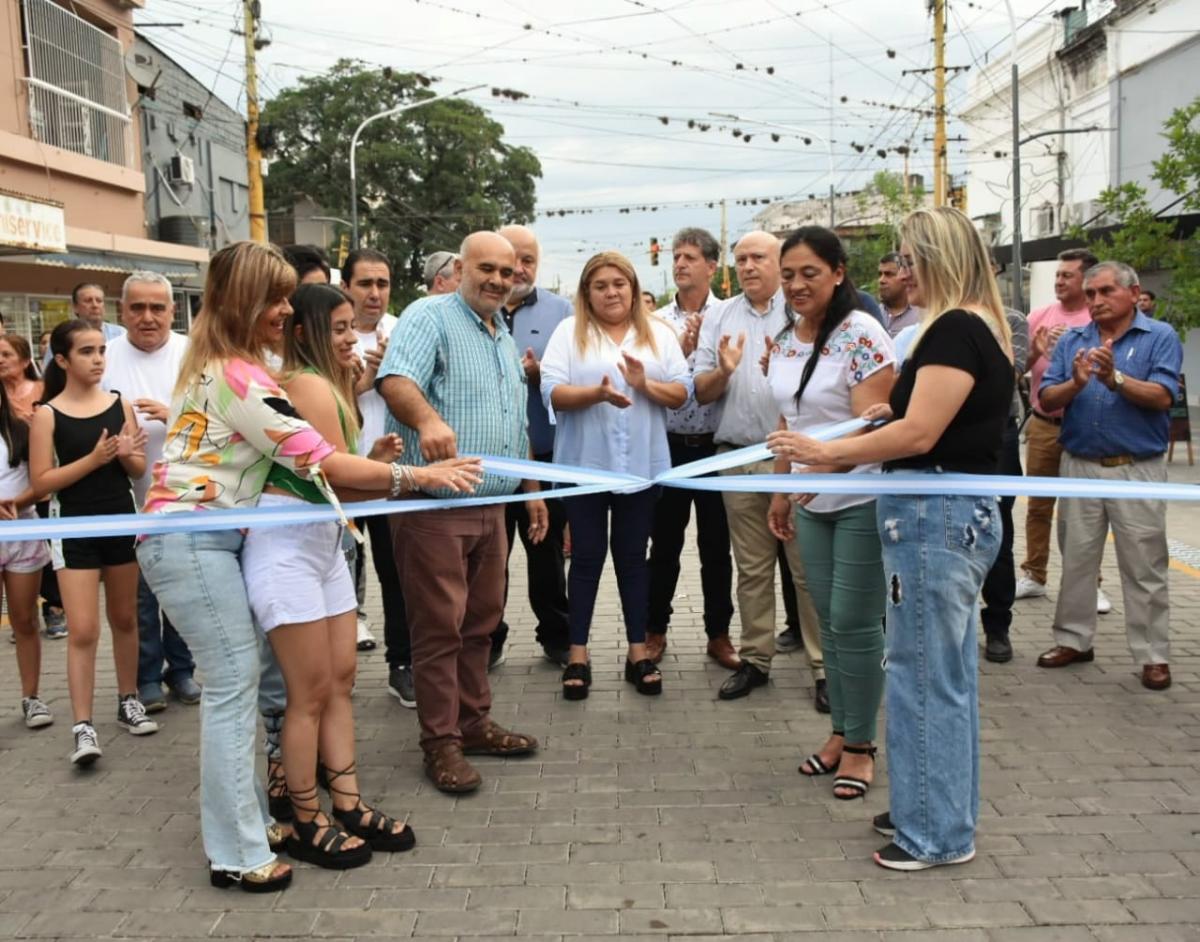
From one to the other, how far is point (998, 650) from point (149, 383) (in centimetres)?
458

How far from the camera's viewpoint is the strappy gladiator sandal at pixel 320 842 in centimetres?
388

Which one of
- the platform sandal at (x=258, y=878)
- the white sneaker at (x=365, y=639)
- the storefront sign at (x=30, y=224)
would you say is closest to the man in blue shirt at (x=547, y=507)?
the white sneaker at (x=365, y=639)

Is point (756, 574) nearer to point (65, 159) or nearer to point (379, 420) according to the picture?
point (379, 420)

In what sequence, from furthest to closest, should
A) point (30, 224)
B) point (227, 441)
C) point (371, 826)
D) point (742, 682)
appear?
point (30, 224) → point (742, 682) → point (371, 826) → point (227, 441)

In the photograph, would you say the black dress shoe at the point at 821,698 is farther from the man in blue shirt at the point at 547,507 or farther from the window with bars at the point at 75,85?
the window with bars at the point at 75,85

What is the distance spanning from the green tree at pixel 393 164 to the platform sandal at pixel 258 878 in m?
51.5

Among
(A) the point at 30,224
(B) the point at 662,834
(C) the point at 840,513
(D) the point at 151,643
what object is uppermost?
(A) the point at 30,224

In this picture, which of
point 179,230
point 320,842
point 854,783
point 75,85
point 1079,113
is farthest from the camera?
point 1079,113

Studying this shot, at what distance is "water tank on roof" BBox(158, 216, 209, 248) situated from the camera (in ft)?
80.3

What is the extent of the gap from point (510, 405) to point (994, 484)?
79.6 inches

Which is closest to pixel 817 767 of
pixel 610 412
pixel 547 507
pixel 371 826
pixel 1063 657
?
pixel 371 826

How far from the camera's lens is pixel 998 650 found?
6.21m

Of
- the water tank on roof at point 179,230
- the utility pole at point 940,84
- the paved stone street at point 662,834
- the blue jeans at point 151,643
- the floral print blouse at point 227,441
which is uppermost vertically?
the utility pole at point 940,84

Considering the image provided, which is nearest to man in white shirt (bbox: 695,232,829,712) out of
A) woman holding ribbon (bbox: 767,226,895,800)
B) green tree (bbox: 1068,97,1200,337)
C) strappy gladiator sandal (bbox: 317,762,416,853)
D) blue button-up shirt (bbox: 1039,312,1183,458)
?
woman holding ribbon (bbox: 767,226,895,800)
